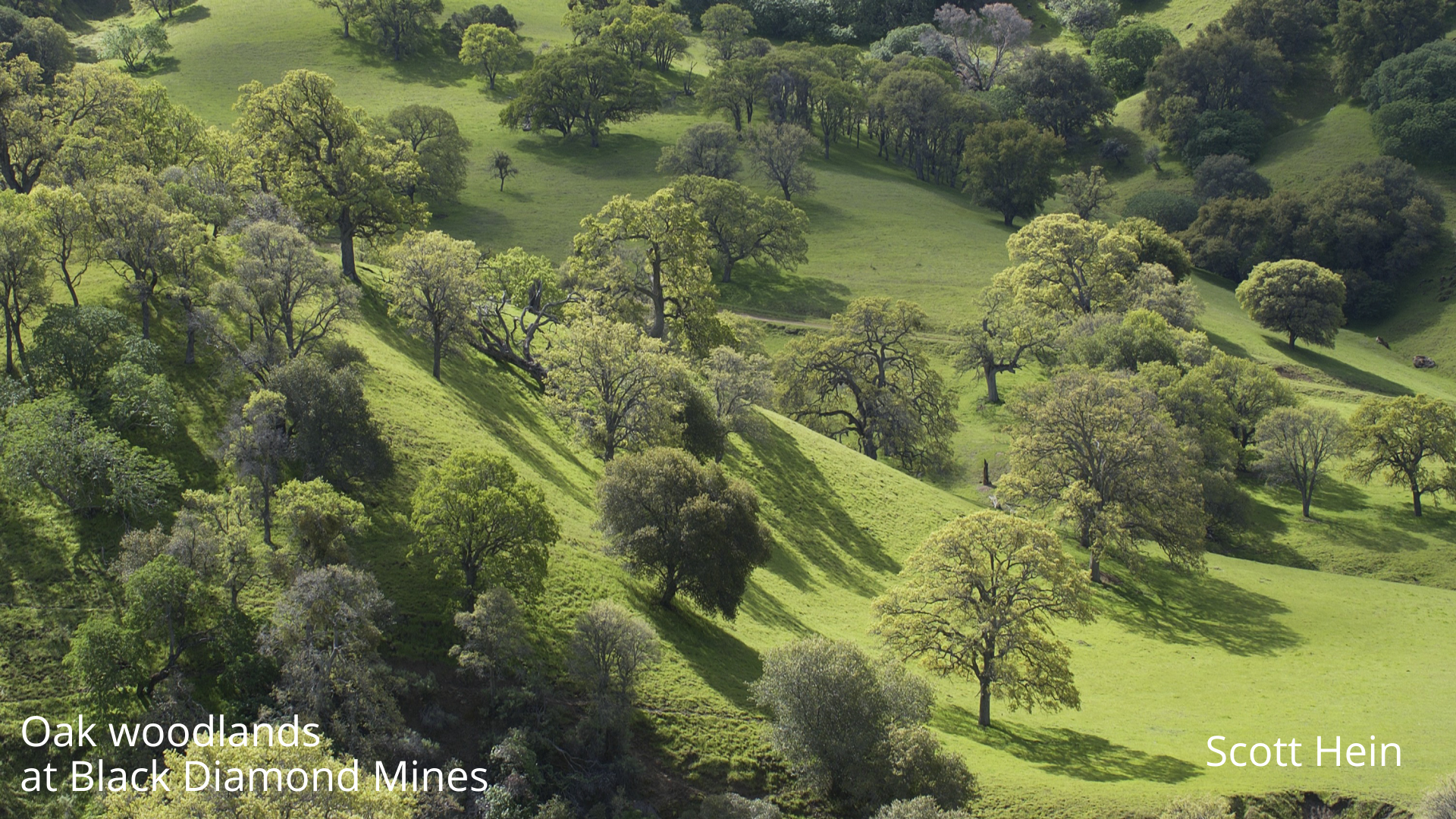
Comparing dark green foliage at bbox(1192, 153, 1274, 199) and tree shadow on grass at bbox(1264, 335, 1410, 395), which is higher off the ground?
dark green foliage at bbox(1192, 153, 1274, 199)

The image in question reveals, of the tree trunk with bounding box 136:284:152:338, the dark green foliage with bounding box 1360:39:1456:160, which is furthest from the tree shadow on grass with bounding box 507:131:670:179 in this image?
the dark green foliage with bounding box 1360:39:1456:160

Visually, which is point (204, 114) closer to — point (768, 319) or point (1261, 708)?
point (768, 319)

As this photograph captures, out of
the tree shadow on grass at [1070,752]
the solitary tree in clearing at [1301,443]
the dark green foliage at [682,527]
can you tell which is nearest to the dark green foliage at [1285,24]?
the solitary tree in clearing at [1301,443]

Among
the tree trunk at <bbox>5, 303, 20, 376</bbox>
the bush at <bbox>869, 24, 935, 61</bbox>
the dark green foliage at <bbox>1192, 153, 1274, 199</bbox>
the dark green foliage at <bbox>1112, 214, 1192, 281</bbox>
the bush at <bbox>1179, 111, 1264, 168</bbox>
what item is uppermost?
the bush at <bbox>869, 24, 935, 61</bbox>

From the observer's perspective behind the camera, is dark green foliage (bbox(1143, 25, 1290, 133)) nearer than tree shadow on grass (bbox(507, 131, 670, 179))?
No

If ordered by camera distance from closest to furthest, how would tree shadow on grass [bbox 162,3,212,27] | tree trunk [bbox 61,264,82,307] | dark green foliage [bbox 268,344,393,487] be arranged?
1. dark green foliage [bbox 268,344,393,487]
2. tree trunk [bbox 61,264,82,307]
3. tree shadow on grass [bbox 162,3,212,27]

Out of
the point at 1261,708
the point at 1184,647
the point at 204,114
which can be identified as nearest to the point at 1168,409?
the point at 1184,647

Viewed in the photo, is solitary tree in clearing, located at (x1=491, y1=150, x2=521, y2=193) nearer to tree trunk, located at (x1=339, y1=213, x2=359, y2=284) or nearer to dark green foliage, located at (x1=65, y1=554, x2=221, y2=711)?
tree trunk, located at (x1=339, y1=213, x2=359, y2=284)

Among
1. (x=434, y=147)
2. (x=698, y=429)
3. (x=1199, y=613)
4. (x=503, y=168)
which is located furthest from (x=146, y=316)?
(x=503, y=168)
